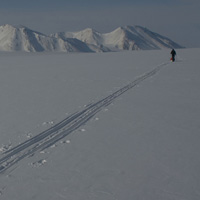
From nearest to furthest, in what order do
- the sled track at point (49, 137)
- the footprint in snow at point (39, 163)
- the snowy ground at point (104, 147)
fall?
the snowy ground at point (104, 147) → the footprint in snow at point (39, 163) → the sled track at point (49, 137)

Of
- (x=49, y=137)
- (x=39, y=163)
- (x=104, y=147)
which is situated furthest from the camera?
(x=49, y=137)

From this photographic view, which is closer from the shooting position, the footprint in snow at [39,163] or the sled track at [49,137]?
the footprint in snow at [39,163]

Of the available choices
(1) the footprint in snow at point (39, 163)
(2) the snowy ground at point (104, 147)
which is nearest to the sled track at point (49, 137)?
(2) the snowy ground at point (104, 147)

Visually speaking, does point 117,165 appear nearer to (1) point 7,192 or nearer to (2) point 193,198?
(2) point 193,198

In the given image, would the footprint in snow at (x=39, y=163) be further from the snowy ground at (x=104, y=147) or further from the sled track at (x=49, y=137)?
the sled track at (x=49, y=137)

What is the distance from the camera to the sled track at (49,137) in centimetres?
664

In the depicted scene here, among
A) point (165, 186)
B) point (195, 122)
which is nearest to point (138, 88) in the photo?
point (195, 122)

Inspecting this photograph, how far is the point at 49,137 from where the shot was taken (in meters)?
7.94

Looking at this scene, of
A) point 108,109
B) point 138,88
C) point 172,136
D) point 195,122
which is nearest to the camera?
point 172,136

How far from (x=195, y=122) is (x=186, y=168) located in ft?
11.6

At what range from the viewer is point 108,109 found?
1093cm

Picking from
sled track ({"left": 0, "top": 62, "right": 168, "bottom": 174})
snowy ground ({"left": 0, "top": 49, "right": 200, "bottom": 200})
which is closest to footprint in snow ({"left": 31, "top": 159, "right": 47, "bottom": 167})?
snowy ground ({"left": 0, "top": 49, "right": 200, "bottom": 200})

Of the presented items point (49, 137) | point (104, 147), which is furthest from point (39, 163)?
point (104, 147)

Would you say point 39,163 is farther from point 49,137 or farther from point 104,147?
point 104,147
